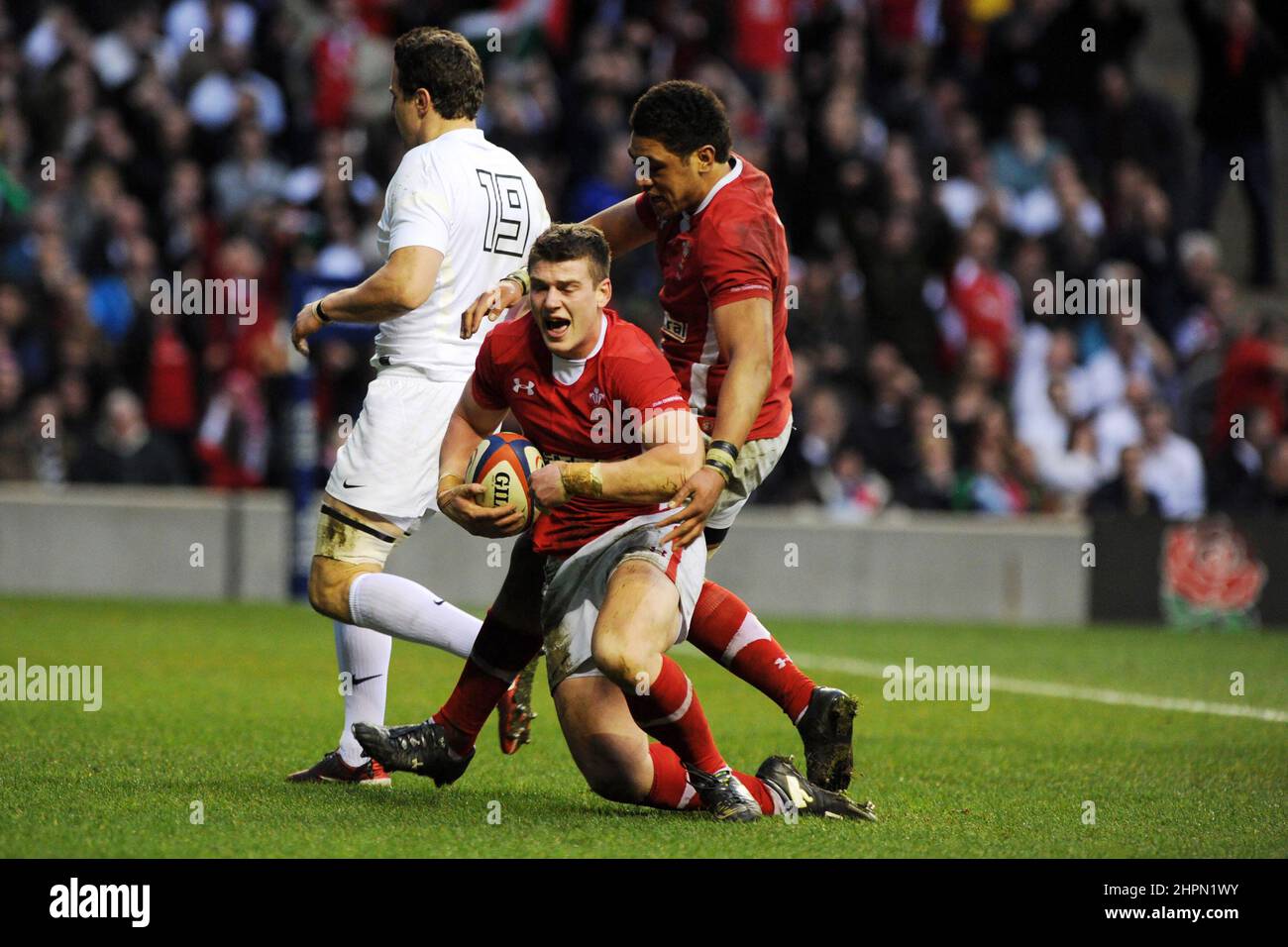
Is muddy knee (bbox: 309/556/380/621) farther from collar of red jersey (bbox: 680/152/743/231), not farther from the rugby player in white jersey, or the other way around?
collar of red jersey (bbox: 680/152/743/231)

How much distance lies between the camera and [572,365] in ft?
19.0

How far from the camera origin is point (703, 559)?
5973 millimetres

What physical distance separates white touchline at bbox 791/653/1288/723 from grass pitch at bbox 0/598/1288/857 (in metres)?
0.06

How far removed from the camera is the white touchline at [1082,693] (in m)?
9.23

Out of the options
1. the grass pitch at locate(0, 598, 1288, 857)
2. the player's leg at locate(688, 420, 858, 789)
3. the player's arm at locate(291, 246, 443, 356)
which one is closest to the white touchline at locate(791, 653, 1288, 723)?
the grass pitch at locate(0, 598, 1288, 857)

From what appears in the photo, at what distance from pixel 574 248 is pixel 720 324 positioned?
51 cm

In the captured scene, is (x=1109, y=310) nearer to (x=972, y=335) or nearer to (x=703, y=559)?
(x=972, y=335)

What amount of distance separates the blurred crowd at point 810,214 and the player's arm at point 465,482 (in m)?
7.89

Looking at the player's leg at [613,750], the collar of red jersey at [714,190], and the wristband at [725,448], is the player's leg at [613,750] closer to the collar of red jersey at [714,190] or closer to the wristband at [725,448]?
the wristband at [725,448]

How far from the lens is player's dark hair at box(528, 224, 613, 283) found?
18.6ft

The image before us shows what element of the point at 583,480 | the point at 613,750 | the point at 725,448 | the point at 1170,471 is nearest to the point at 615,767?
the point at 613,750

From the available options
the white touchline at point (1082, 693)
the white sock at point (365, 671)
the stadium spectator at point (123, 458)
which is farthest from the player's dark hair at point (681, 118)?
the stadium spectator at point (123, 458)

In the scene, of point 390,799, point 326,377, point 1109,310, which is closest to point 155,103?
point 326,377

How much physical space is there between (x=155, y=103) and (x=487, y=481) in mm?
12082
